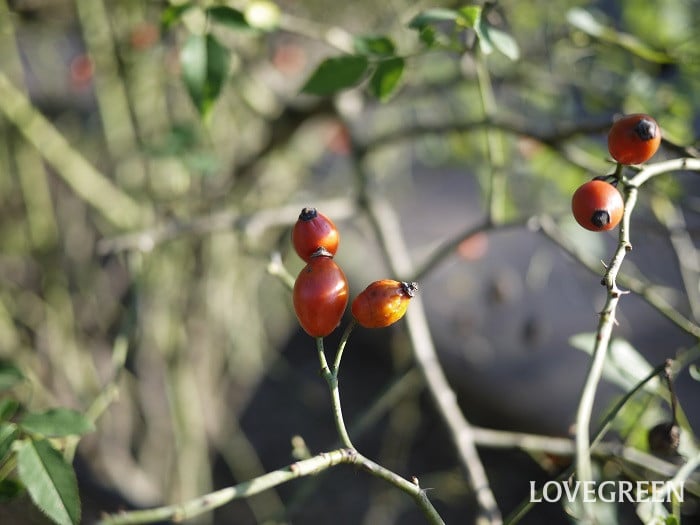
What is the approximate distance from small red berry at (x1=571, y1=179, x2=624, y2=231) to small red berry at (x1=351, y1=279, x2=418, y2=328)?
0.17 metres

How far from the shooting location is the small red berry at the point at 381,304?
0.56 metres

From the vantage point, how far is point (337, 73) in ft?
2.56

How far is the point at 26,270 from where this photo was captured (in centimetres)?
207

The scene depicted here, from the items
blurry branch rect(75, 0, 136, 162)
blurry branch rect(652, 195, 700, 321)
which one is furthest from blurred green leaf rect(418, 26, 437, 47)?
blurry branch rect(75, 0, 136, 162)

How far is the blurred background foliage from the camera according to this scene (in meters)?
1.38

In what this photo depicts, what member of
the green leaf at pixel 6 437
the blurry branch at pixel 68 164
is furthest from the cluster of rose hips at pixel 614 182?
the blurry branch at pixel 68 164

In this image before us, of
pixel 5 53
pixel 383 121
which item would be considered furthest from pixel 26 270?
pixel 383 121

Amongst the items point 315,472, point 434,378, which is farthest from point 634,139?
point 434,378

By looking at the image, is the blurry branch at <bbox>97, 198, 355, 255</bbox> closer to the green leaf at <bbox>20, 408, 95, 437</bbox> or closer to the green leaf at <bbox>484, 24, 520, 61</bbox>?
the green leaf at <bbox>20, 408, 95, 437</bbox>

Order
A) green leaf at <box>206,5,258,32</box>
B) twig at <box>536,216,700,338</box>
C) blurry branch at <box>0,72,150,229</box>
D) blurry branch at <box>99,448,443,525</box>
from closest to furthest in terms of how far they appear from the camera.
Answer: blurry branch at <box>99,448,443,525</box> < twig at <box>536,216,700,338</box> < green leaf at <box>206,5,258,32</box> < blurry branch at <box>0,72,150,229</box>

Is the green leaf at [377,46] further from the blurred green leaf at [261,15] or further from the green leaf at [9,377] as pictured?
the green leaf at [9,377]

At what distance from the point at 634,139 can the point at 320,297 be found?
323 mm

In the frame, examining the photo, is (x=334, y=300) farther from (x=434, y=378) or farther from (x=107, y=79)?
(x=107, y=79)

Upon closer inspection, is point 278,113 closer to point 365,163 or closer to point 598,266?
point 365,163
